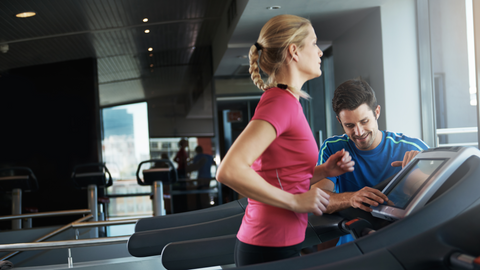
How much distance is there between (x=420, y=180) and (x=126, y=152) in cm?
503

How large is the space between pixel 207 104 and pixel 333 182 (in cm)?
433

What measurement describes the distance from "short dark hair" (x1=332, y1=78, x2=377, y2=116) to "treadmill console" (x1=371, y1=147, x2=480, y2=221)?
53 centimetres

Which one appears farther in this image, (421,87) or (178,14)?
(178,14)

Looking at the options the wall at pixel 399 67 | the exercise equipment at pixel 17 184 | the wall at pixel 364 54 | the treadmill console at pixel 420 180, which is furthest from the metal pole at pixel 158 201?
the treadmill console at pixel 420 180

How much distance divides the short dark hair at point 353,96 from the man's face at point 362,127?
0.02m

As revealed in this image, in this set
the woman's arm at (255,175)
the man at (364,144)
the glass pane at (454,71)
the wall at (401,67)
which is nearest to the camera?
the woman's arm at (255,175)

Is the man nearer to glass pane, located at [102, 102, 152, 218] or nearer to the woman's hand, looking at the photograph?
the woman's hand

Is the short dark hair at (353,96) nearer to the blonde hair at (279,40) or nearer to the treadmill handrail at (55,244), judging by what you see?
the blonde hair at (279,40)

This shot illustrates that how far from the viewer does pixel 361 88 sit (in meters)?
1.83

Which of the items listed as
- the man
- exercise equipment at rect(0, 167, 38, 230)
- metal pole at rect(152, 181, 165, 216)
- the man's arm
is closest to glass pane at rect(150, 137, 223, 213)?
metal pole at rect(152, 181, 165, 216)

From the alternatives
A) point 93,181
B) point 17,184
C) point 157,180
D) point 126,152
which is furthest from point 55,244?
point 126,152

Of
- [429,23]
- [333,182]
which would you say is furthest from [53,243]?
[429,23]

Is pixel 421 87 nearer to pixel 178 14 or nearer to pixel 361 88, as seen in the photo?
pixel 361 88

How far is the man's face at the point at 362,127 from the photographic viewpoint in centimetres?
176
